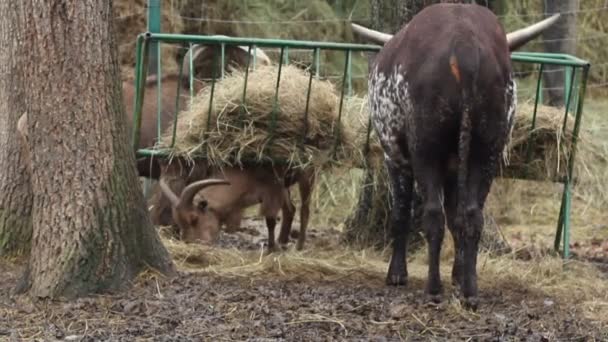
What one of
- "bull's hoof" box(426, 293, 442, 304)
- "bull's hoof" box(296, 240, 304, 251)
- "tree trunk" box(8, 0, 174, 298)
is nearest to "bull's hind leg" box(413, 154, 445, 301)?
"bull's hoof" box(426, 293, 442, 304)

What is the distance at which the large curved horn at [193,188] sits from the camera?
1032 centimetres

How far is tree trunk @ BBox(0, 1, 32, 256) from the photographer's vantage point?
30.3 ft

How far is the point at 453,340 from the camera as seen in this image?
6.59m

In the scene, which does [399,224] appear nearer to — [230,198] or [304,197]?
[230,198]

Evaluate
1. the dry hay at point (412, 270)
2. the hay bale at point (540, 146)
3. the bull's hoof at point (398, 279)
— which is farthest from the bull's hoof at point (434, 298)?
the hay bale at point (540, 146)

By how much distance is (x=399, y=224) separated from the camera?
850cm

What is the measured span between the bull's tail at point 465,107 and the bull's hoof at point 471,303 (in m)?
0.45

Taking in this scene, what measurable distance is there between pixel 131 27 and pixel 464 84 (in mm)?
8639

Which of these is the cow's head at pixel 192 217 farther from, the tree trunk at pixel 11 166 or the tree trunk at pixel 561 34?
the tree trunk at pixel 561 34

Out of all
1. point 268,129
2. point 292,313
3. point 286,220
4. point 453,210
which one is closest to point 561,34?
point 286,220

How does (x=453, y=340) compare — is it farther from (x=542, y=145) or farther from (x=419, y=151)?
(x=542, y=145)

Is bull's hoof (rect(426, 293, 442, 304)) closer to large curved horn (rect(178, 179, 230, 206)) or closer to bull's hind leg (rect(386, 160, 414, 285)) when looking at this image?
bull's hind leg (rect(386, 160, 414, 285))

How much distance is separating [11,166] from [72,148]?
2.09 metres

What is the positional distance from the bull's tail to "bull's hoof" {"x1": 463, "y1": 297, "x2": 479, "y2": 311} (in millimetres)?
451
